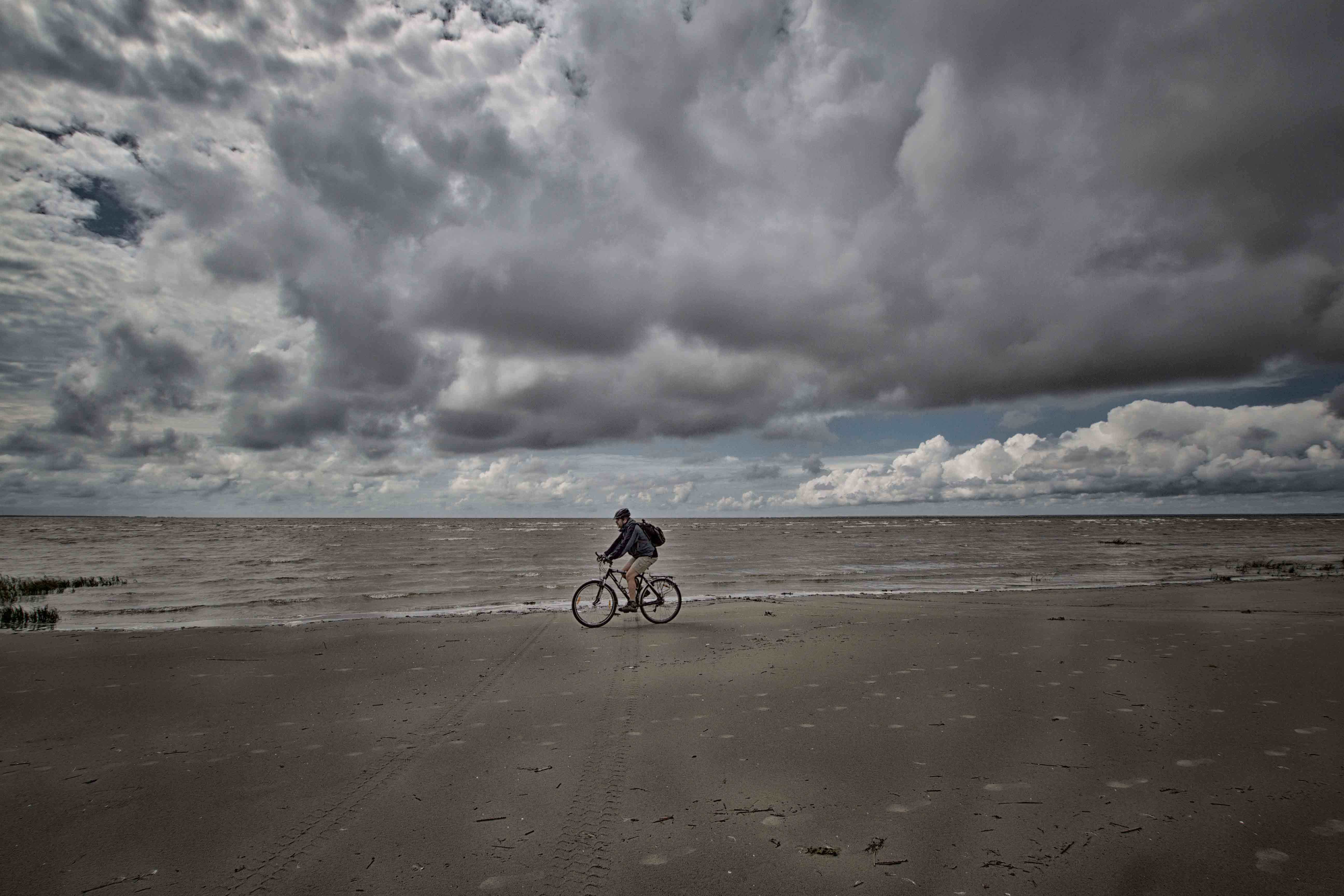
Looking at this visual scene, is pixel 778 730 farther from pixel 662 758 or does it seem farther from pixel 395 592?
pixel 395 592

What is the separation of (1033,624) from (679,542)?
44202mm

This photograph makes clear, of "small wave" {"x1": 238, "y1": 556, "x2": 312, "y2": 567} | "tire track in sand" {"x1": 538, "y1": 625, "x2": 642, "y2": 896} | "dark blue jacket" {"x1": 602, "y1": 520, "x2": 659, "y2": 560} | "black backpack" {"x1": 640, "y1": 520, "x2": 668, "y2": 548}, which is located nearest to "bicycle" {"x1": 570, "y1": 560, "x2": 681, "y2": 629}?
"dark blue jacket" {"x1": 602, "y1": 520, "x2": 659, "y2": 560}

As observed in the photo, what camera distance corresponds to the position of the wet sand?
4.36 meters

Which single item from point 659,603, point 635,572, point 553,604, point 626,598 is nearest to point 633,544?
point 635,572

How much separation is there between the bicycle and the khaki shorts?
157 millimetres

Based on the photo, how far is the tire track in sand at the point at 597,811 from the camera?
168 inches

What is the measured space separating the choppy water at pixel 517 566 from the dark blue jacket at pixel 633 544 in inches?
246

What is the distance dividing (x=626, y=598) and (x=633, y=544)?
6.09 feet

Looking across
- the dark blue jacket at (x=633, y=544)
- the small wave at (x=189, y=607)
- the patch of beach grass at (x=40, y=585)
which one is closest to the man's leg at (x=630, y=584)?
the dark blue jacket at (x=633, y=544)

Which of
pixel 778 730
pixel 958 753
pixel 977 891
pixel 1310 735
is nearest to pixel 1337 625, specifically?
pixel 1310 735

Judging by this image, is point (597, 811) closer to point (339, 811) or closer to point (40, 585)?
point (339, 811)

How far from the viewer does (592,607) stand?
1449cm

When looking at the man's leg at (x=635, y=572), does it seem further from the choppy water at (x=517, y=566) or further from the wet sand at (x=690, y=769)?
the choppy water at (x=517, y=566)

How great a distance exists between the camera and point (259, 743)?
23.0 ft
